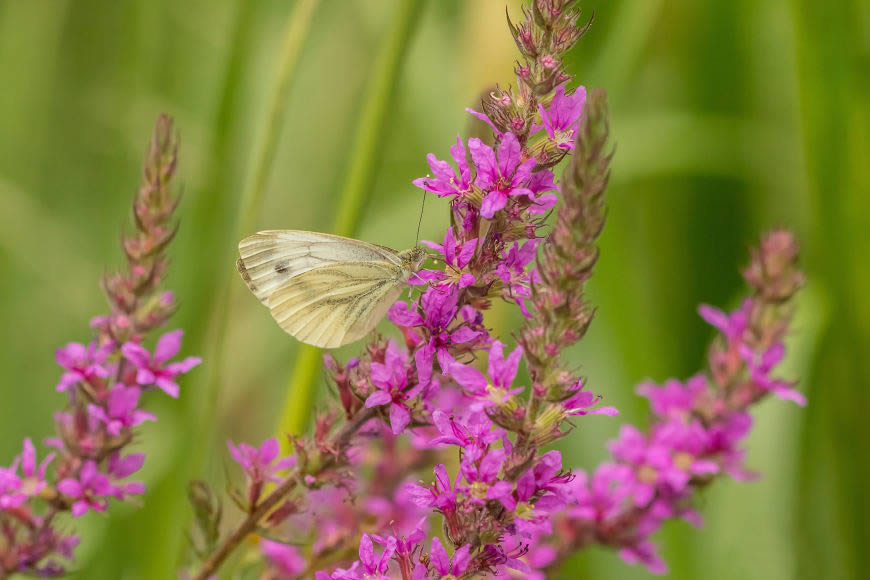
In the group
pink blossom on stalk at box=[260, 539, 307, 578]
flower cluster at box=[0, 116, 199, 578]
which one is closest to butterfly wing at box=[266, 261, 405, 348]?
flower cluster at box=[0, 116, 199, 578]

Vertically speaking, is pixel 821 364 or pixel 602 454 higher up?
pixel 821 364

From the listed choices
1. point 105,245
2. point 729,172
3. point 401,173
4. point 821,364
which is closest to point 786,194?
point 729,172

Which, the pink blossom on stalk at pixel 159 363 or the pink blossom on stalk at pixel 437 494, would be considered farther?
the pink blossom on stalk at pixel 159 363

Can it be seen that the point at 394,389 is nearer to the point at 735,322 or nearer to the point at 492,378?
the point at 492,378

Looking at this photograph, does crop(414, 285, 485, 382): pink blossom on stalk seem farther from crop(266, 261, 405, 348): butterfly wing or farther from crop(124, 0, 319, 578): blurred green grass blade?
crop(124, 0, 319, 578): blurred green grass blade

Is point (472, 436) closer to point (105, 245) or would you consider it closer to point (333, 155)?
point (105, 245)

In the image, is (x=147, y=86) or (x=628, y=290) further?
(x=147, y=86)

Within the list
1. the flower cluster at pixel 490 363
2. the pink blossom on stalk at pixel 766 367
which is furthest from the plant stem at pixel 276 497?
the pink blossom on stalk at pixel 766 367

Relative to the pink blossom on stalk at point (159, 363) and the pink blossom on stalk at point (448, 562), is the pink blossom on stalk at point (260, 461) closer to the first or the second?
the pink blossom on stalk at point (159, 363)
